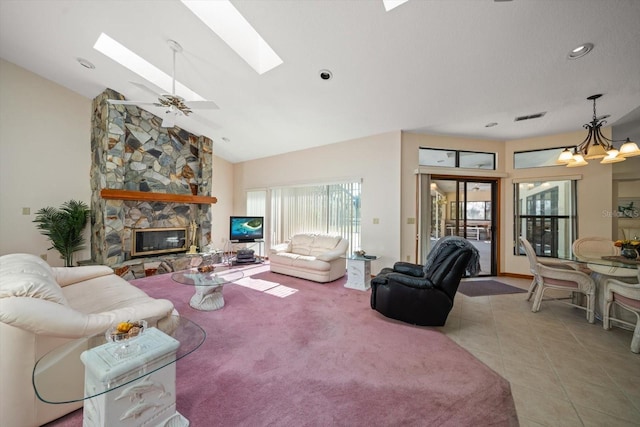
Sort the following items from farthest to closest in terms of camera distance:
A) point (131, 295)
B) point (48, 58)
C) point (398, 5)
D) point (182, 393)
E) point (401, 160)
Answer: point (401, 160), point (48, 58), point (131, 295), point (398, 5), point (182, 393)

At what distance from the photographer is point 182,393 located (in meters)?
1.69

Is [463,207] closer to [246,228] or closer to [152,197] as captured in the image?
[246,228]

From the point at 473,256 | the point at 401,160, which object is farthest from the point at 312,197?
the point at 473,256

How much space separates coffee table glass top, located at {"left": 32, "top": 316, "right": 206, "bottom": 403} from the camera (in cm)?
112

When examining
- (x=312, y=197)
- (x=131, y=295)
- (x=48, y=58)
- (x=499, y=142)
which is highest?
(x=48, y=58)

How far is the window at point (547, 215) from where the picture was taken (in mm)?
4613

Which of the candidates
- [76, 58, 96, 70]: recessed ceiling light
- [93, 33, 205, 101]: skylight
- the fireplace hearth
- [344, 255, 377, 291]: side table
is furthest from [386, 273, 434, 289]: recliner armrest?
[76, 58, 96, 70]: recessed ceiling light

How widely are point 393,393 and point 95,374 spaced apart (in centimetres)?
185

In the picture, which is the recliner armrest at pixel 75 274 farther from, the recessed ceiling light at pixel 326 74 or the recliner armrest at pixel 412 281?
the recessed ceiling light at pixel 326 74

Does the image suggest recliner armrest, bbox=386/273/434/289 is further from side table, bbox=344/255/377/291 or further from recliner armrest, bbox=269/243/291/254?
recliner armrest, bbox=269/243/291/254

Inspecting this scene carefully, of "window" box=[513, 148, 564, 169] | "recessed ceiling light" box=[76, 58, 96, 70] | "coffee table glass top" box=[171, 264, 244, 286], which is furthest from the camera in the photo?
"window" box=[513, 148, 564, 169]

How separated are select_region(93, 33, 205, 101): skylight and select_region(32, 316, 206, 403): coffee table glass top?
3.67 metres

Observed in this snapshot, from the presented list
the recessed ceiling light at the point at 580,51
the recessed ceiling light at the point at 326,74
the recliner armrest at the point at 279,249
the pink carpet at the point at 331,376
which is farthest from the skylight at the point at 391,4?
the recliner armrest at the point at 279,249

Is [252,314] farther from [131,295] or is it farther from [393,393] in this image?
[393,393]
